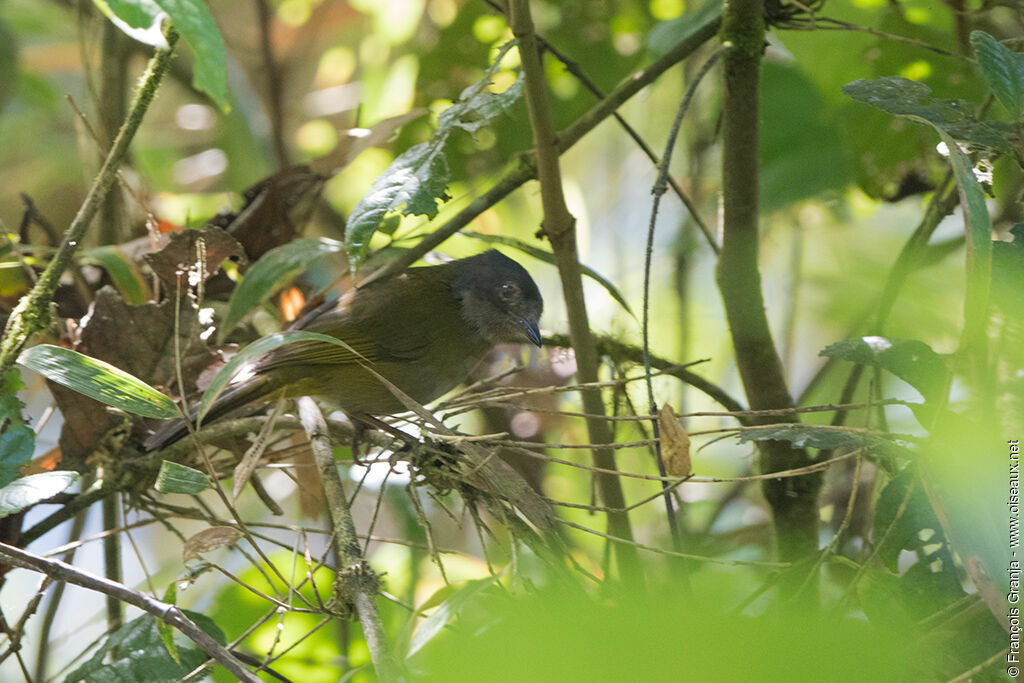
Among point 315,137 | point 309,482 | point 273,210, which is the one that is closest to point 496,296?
point 273,210

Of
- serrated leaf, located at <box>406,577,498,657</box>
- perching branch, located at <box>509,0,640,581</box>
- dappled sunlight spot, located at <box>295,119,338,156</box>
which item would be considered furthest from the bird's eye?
dappled sunlight spot, located at <box>295,119,338,156</box>

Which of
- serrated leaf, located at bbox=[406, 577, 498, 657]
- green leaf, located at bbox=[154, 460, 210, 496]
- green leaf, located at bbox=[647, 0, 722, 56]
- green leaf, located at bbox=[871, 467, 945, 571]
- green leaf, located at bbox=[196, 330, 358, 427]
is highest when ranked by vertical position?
green leaf, located at bbox=[647, 0, 722, 56]

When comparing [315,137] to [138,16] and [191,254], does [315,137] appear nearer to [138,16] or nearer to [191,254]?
[191,254]

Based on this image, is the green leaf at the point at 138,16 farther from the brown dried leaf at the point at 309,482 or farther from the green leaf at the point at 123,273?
the brown dried leaf at the point at 309,482

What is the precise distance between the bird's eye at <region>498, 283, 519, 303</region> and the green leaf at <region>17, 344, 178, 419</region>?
1.83 metres

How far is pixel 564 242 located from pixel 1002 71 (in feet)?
3.39

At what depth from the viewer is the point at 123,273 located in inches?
102

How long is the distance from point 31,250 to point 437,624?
1663 mm

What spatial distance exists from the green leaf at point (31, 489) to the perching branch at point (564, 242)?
45.6 inches

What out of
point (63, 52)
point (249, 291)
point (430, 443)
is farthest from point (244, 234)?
point (63, 52)

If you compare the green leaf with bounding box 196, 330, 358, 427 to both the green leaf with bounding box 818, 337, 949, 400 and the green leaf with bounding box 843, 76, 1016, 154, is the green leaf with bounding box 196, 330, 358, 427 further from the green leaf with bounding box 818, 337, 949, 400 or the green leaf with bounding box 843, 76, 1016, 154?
the green leaf with bounding box 843, 76, 1016, 154

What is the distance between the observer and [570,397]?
3.67 metres

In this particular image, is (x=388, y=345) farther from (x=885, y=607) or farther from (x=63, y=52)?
(x=63, y=52)

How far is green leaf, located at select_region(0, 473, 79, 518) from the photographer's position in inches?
67.8
